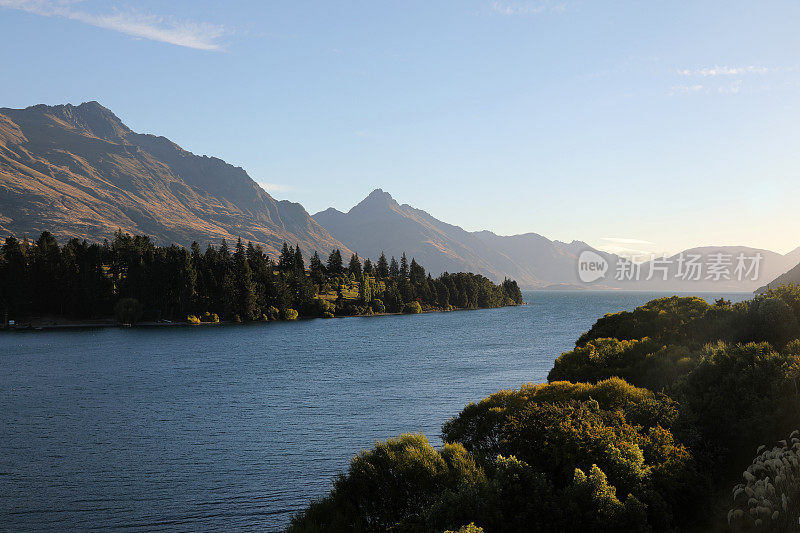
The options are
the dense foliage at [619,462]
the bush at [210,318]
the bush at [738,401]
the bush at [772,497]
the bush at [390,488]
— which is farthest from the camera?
the bush at [210,318]

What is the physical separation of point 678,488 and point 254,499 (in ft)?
69.9

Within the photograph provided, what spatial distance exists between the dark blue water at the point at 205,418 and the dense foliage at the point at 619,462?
970cm

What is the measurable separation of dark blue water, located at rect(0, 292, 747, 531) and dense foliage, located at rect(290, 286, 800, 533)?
9703mm

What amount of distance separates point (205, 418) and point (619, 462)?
3756 cm

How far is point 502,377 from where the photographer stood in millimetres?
67625

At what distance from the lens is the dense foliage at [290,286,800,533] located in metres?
19.6

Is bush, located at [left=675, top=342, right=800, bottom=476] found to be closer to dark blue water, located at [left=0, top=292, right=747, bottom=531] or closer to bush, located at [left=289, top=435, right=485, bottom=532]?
bush, located at [left=289, top=435, right=485, bottom=532]


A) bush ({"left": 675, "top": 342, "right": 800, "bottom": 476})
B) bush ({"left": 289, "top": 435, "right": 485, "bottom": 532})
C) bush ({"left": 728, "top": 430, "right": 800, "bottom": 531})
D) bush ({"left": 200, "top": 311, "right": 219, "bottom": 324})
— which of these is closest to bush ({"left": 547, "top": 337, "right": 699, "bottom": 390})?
bush ({"left": 675, "top": 342, "right": 800, "bottom": 476})

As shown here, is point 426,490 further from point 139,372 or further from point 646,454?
point 139,372

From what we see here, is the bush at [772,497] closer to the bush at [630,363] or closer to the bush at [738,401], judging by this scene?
the bush at [738,401]

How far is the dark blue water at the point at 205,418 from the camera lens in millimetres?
28656

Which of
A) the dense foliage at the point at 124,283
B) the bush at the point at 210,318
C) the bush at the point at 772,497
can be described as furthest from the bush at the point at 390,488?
the bush at the point at 210,318

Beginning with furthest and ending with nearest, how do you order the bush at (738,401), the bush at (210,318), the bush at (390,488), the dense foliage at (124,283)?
1. the bush at (210,318)
2. the dense foliage at (124,283)
3. the bush at (738,401)
4. the bush at (390,488)

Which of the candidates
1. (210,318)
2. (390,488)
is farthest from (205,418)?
(210,318)
